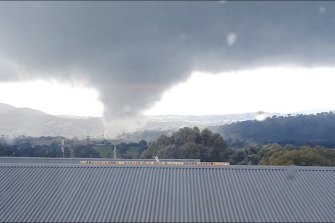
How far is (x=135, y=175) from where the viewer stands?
14844 mm

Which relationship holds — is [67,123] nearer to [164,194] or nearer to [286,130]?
[286,130]

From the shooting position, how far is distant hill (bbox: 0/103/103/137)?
8544 cm

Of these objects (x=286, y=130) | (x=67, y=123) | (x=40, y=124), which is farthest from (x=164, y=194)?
(x=40, y=124)

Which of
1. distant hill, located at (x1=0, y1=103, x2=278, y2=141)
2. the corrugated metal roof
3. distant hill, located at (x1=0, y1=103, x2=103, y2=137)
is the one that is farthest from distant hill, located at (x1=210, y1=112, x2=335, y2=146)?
the corrugated metal roof

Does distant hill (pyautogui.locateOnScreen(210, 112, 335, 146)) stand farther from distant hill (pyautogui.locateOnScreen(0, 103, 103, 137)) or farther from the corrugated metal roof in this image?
the corrugated metal roof

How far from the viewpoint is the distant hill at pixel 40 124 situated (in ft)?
280

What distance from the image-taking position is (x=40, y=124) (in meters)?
90.2

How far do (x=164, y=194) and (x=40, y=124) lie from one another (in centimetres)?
7997

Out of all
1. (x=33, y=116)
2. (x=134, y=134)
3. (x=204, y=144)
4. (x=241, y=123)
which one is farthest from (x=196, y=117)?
(x=204, y=144)

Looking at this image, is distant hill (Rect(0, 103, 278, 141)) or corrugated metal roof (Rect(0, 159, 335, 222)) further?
distant hill (Rect(0, 103, 278, 141))

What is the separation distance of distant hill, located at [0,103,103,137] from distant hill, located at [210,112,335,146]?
2298cm

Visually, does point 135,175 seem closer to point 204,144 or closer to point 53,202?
point 53,202

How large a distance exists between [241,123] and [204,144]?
4299cm

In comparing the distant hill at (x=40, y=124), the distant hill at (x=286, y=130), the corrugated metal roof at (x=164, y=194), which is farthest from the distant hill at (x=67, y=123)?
the corrugated metal roof at (x=164, y=194)
